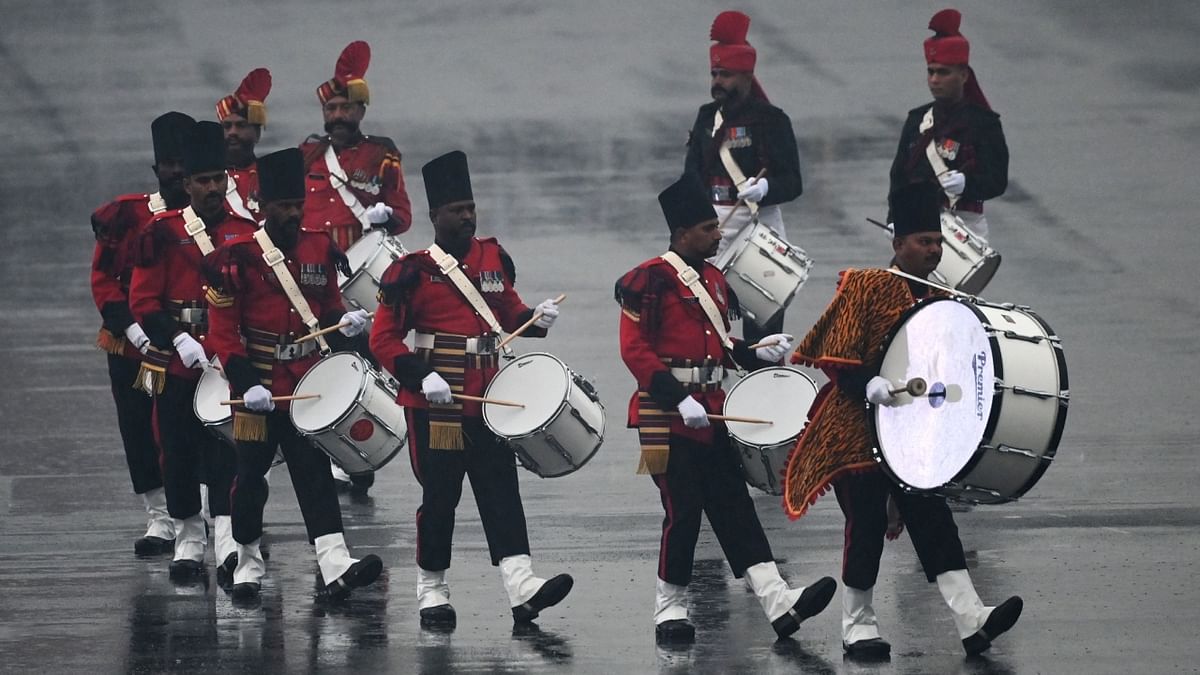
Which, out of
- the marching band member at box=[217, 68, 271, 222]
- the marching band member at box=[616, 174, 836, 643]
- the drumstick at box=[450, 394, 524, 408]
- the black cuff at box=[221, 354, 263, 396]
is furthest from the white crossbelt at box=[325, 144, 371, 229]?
the marching band member at box=[616, 174, 836, 643]

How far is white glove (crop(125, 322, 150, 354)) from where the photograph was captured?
10477mm

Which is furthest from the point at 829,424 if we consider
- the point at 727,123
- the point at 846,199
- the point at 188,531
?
the point at 846,199

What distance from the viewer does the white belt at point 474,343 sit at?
A: 9492mm

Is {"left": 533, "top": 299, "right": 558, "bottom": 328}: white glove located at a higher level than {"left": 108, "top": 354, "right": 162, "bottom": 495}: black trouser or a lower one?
higher

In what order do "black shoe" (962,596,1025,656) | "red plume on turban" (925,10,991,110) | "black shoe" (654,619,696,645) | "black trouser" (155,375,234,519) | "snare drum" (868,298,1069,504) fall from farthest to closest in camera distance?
"red plume on turban" (925,10,991,110)
"black trouser" (155,375,234,519)
"black shoe" (654,619,696,645)
"black shoe" (962,596,1025,656)
"snare drum" (868,298,1069,504)

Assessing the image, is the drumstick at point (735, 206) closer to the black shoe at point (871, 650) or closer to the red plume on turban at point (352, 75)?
the red plume on turban at point (352, 75)

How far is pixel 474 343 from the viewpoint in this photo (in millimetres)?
9492

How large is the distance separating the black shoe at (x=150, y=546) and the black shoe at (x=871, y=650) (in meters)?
3.83

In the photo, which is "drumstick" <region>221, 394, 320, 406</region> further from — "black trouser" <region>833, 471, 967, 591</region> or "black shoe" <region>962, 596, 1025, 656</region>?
"black shoe" <region>962, 596, 1025, 656</region>

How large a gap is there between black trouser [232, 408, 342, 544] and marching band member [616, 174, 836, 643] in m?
1.52

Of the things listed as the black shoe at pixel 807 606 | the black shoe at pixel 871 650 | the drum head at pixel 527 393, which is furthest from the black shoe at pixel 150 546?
the black shoe at pixel 871 650

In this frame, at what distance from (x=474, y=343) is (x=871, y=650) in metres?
2.21

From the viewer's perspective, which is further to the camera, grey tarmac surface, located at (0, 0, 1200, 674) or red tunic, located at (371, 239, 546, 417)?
red tunic, located at (371, 239, 546, 417)

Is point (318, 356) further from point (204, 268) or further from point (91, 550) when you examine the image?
point (91, 550)
